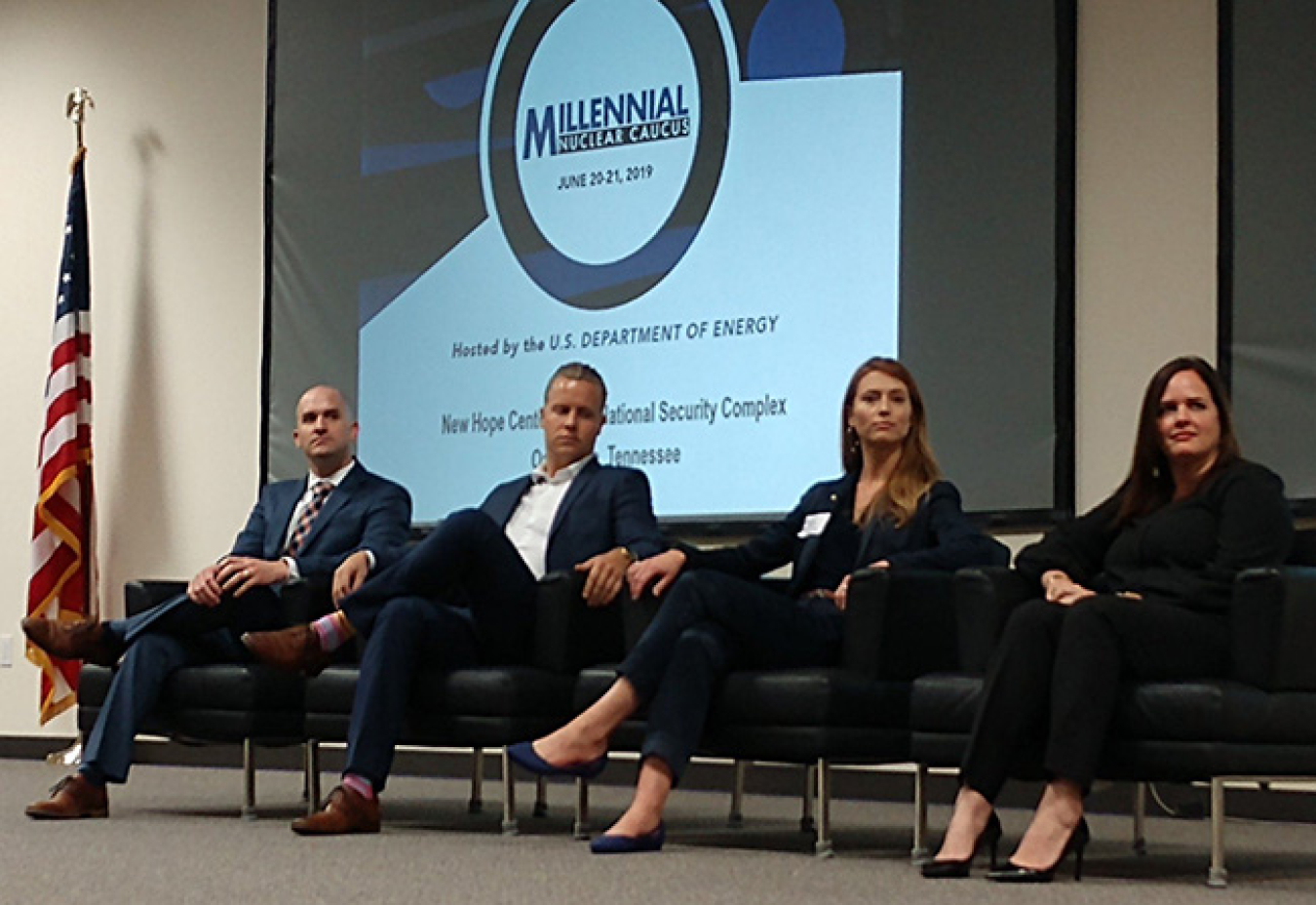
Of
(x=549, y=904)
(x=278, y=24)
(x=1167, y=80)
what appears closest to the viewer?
(x=549, y=904)

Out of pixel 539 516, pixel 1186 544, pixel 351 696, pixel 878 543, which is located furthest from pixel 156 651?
pixel 1186 544

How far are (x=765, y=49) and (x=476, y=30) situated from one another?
120 centimetres

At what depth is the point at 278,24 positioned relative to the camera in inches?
288

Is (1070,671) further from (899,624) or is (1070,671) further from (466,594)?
(466,594)

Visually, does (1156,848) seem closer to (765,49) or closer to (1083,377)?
(1083,377)

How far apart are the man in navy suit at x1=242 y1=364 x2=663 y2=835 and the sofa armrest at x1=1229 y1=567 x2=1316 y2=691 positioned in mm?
1451

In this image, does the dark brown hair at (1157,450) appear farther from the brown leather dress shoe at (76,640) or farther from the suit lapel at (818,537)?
the brown leather dress shoe at (76,640)

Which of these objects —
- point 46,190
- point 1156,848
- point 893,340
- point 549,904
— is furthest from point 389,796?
point 46,190

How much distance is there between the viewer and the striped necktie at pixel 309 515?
5262mm

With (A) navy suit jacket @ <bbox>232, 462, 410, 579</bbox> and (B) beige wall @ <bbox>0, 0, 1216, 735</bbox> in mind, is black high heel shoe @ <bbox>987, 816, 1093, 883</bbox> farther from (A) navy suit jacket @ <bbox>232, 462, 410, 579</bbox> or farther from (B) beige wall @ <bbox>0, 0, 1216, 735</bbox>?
(B) beige wall @ <bbox>0, 0, 1216, 735</bbox>

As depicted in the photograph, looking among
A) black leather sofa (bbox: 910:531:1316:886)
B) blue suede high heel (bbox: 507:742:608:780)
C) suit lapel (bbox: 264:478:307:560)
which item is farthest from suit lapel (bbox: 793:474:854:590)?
suit lapel (bbox: 264:478:307:560)

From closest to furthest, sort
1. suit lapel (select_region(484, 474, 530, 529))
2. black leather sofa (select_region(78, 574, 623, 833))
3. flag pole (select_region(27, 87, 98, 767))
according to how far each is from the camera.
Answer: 1. black leather sofa (select_region(78, 574, 623, 833))
2. suit lapel (select_region(484, 474, 530, 529))
3. flag pole (select_region(27, 87, 98, 767))

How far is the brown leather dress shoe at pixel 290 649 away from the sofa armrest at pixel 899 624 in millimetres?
1247

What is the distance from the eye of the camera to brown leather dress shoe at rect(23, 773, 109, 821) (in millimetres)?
4680
